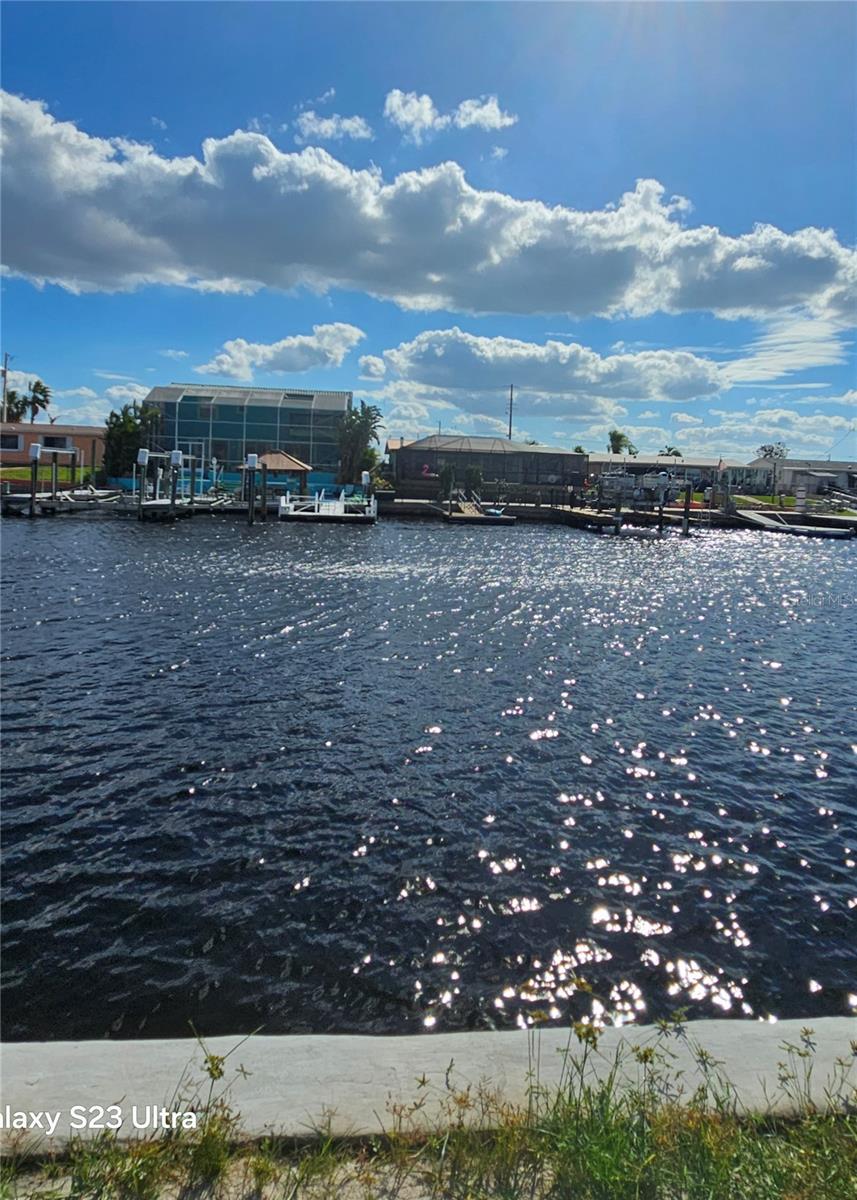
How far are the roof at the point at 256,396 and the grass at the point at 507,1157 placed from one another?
89.5 metres

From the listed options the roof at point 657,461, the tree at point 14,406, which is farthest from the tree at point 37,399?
the roof at point 657,461

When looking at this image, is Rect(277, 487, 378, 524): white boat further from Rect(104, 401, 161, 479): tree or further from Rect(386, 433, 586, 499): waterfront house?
Rect(386, 433, 586, 499): waterfront house

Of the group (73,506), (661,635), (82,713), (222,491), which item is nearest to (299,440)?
(222,491)

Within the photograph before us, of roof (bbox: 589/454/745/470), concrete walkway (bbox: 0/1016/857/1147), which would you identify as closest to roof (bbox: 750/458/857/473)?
roof (bbox: 589/454/745/470)

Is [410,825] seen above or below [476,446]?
below

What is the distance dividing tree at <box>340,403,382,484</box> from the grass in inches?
3365

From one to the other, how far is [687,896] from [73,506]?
57.7 m

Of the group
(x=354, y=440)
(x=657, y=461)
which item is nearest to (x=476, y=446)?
(x=354, y=440)

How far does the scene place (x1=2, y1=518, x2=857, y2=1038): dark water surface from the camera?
6734 millimetres

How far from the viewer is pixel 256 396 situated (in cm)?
9100

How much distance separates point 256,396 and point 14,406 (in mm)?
42141

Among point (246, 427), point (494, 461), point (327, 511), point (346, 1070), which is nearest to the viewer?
point (346, 1070)

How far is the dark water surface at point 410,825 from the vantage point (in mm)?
6734

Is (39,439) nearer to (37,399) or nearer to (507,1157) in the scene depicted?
(37,399)
